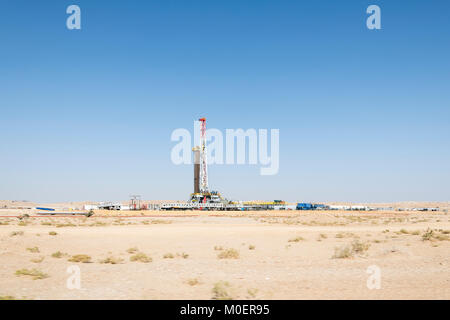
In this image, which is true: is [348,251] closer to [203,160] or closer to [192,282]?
[192,282]

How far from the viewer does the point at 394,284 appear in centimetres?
1119

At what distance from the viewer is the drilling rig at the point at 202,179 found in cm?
8519

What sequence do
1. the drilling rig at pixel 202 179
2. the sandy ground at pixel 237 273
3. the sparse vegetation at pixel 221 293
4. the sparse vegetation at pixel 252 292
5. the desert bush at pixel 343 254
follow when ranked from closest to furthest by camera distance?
the sparse vegetation at pixel 221 293 → the sparse vegetation at pixel 252 292 → the sandy ground at pixel 237 273 → the desert bush at pixel 343 254 → the drilling rig at pixel 202 179

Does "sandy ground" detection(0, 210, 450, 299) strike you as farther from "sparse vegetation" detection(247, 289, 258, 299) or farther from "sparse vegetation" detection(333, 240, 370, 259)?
"sparse vegetation" detection(333, 240, 370, 259)

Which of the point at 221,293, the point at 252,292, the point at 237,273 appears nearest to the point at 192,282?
the point at 221,293

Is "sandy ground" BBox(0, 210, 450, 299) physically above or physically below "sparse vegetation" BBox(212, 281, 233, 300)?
below

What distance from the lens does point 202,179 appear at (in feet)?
285

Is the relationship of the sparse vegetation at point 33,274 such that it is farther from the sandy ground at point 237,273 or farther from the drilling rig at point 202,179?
the drilling rig at point 202,179

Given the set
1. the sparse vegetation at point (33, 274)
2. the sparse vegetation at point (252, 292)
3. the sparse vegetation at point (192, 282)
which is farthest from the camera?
the sparse vegetation at point (33, 274)

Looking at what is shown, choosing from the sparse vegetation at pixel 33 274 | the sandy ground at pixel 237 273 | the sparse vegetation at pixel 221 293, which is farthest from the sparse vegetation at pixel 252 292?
the sparse vegetation at pixel 33 274

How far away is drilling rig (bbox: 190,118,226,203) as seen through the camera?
3354 inches

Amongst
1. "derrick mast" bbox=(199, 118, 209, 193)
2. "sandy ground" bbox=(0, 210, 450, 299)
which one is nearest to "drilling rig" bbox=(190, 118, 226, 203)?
"derrick mast" bbox=(199, 118, 209, 193)
